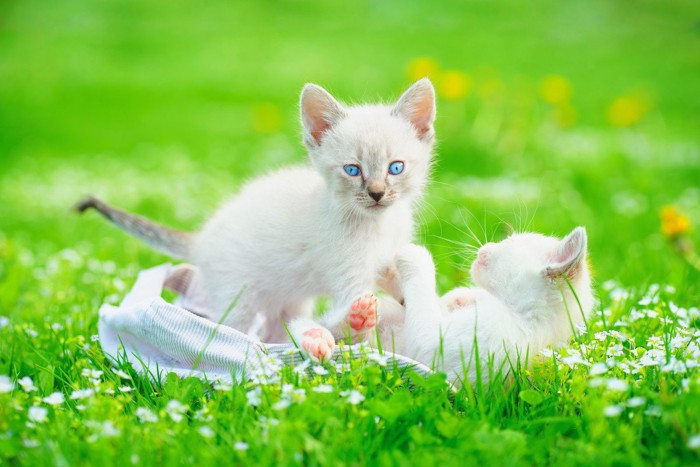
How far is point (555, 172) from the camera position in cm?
690

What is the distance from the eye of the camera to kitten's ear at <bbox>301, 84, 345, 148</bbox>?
3.00 m

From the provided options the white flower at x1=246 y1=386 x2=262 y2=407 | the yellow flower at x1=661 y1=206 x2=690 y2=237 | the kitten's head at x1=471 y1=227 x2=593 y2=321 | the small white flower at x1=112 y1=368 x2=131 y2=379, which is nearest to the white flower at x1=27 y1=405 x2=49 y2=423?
the small white flower at x1=112 y1=368 x2=131 y2=379

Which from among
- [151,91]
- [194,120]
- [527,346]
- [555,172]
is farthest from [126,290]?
[151,91]

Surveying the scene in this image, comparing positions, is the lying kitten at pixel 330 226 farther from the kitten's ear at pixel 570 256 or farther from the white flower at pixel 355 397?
the kitten's ear at pixel 570 256

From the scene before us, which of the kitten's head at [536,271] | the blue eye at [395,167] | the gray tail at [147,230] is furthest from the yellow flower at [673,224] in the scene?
the gray tail at [147,230]

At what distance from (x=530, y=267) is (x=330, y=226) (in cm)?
81

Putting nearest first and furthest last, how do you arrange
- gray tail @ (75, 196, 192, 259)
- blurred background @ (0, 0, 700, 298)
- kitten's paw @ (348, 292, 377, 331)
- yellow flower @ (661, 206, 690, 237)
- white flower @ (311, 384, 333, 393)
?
1. white flower @ (311, 384, 333, 393)
2. kitten's paw @ (348, 292, 377, 331)
3. gray tail @ (75, 196, 192, 259)
4. yellow flower @ (661, 206, 690, 237)
5. blurred background @ (0, 0, 700, 298)

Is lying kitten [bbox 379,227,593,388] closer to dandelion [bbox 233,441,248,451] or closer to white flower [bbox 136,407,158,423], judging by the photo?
dandelion [bbox 233,441,248,451]

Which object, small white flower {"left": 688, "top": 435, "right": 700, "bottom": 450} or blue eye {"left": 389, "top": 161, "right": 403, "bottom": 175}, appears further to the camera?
blue eye {"left": 389, "top": 161, "right": 403, "bottom": 175}

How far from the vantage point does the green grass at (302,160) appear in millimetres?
2180

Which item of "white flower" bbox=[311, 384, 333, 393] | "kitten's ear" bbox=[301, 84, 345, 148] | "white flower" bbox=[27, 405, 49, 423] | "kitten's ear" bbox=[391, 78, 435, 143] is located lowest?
"white flower" bbox=[27, 405, 49, 423]

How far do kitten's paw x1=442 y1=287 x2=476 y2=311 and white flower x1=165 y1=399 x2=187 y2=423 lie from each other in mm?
1150

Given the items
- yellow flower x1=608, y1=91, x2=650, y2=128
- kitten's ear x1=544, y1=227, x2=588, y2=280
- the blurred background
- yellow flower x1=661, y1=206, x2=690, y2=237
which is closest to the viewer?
kitten's ear x1=544, y1=227, x2=588, y2=280

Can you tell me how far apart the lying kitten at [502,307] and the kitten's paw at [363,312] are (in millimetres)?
109
